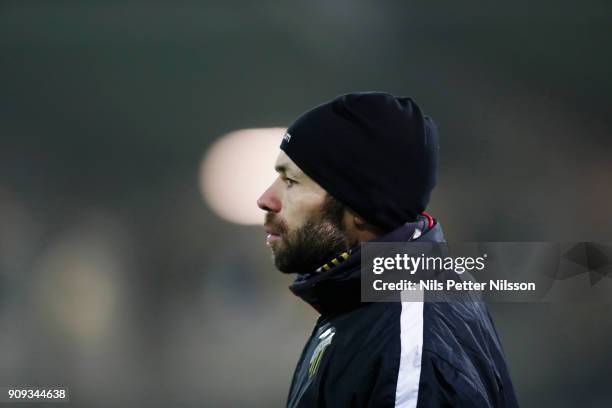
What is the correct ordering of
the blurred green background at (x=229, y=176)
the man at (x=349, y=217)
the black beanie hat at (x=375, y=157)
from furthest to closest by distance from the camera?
the blurred green background at (x=229, y=176), the black beanie hat at (x=375, y=157), the man at (x=349, y=217)

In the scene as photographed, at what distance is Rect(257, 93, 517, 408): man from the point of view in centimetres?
70

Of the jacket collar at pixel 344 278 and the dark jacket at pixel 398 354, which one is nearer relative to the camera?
the dark jacket at pixel 398 354

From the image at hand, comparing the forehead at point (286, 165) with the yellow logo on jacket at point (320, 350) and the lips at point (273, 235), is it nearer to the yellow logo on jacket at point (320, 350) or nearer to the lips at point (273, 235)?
the lips at point (273, 235)

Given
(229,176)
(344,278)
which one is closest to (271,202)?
(344,278)

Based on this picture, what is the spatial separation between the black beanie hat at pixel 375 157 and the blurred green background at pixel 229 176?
83.2 inches

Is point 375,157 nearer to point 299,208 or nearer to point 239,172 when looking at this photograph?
point 299,208

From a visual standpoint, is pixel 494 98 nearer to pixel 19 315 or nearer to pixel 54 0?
pixel 54 0

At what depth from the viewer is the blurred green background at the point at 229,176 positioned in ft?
9.46

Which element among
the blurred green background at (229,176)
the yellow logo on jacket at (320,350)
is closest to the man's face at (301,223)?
the yellow logo on jacket at (320,350)

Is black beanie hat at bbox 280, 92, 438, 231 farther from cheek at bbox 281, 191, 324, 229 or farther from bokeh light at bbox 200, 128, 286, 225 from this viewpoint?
bokeh light at bbox 200, 128, 286, 225

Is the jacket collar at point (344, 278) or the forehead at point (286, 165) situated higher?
the forehead at point (286, 165)

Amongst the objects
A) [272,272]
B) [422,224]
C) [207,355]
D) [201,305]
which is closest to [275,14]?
[272,272]

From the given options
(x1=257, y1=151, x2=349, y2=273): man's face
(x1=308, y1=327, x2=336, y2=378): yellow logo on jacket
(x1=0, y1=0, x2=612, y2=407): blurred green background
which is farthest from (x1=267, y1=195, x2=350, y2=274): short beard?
(x1=0, y1=0, x2=612, y2=407): blurred green background

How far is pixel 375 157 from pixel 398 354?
0.95 feet
